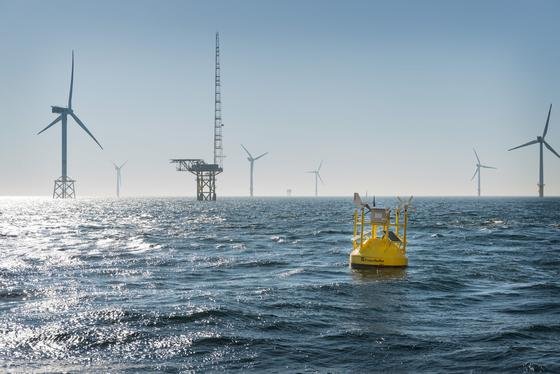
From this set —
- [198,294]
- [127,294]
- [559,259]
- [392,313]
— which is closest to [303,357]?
[392,313]

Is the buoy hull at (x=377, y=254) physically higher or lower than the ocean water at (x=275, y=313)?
higher

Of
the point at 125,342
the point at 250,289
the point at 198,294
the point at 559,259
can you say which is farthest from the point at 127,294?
the point at 559,259

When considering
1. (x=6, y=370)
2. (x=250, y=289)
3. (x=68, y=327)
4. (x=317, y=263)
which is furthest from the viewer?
(x=317, y=263)

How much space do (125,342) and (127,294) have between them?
8.35m

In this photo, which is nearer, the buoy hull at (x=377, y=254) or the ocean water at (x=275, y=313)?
the ocean water at (x=275, y=313)

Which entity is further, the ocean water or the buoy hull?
the buoy hull

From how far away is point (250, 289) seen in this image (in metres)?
27.2

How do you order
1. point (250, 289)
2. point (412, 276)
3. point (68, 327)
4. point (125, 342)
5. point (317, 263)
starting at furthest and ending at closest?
1. point (317, 263)
2. point (412, 276)
3. point (250, 289)
4. point (68, 327)
5. point (125, 342)

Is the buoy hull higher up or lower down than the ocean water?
higher up

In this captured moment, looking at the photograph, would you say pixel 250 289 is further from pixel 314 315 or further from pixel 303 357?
pixel 303 357

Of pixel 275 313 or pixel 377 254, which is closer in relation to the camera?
pixel 275 313

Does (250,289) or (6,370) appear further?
(250,289)

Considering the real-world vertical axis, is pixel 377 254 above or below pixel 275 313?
above

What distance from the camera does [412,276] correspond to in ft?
102
